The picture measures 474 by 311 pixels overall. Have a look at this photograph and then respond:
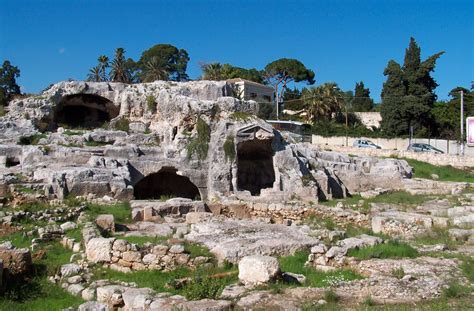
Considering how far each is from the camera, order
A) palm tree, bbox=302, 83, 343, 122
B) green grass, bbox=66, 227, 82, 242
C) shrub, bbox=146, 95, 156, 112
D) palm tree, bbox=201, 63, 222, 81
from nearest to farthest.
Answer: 1. green grass, bbox=66, 227, 82, 242
2. shrub, bbox=146, 95, 156, 112
3. palm tree, bbox=201, 63, 222, 81
4. palm tree, bbox=302, 83, 343, 122

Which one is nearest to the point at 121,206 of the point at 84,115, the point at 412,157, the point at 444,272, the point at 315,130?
the point at 444,272

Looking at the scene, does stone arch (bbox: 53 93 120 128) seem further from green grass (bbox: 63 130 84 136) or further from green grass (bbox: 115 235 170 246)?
green grass (bbox: 115 235 170 246)

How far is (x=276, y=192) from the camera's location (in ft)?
68.0

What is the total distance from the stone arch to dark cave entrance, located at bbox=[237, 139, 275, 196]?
832 centimetres

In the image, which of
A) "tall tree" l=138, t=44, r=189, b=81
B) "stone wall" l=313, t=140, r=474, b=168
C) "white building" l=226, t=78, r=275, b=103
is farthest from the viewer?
"tall tree" l=138, t=44, r=189, b=81

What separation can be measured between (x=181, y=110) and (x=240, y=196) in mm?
5878

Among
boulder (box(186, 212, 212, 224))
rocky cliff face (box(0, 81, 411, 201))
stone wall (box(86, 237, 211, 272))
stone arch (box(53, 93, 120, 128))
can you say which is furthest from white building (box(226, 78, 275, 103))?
stone wall (box(86, 237, 211, 272))

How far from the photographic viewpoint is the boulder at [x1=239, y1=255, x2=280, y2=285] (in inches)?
309

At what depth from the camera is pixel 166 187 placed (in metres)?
23.9

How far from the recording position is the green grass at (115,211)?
14.8 metres

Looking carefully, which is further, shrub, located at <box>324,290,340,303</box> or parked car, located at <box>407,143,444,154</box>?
parked car, located at <box>407,143,444,154</box>

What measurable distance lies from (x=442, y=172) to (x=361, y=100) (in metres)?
43.1

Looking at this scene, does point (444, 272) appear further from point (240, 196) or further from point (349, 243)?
point (240, 196)

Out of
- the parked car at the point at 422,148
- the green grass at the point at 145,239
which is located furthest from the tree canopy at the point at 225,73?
the green grass at the point at 145,239
